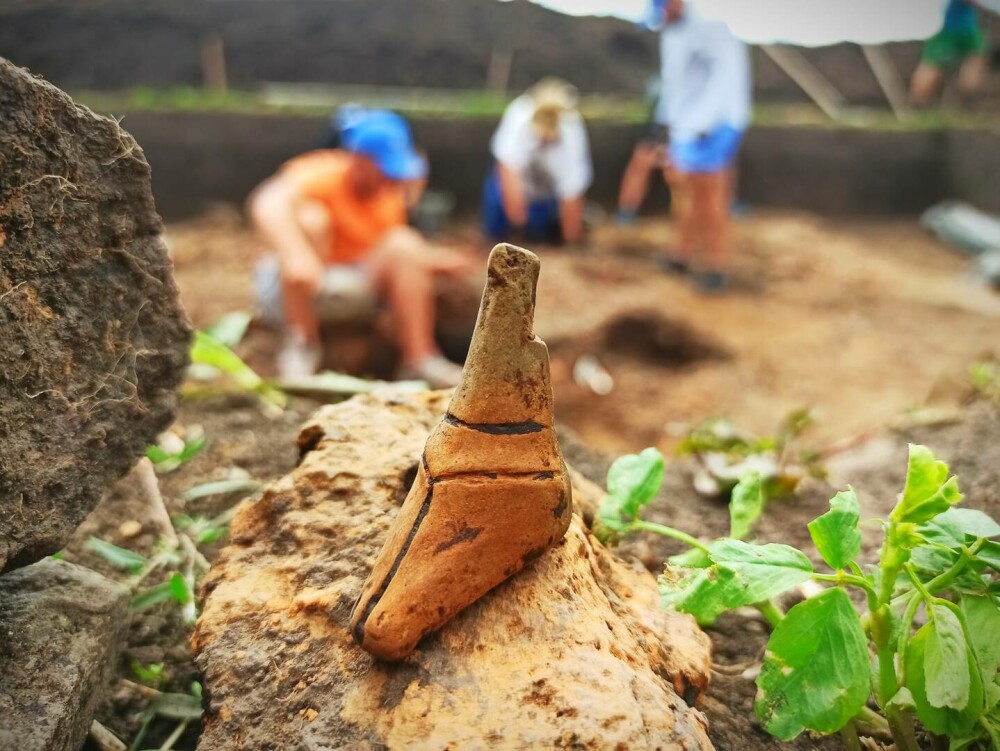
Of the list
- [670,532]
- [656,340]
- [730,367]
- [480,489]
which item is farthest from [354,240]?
[480,489]

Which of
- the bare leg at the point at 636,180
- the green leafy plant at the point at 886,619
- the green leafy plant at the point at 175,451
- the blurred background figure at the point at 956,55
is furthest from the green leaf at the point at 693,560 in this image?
the blurred background figure at the point at 956,55

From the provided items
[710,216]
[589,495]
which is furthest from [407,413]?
[710,216]

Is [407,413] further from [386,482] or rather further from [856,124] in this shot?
[856,124]

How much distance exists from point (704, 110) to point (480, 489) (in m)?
4.33

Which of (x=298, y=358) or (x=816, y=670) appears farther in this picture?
(x=298, y=358)

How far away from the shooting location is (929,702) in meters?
0.91

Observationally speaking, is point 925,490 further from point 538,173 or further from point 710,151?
point 538,173

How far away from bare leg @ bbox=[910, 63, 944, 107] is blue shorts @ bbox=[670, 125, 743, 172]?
4.36 metres

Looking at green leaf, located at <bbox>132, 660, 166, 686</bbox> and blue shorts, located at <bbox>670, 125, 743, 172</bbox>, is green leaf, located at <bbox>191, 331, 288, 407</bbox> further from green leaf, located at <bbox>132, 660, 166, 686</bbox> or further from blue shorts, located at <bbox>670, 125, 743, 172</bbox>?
blue shorts, located at <bbox>670, 125, 743, 172</bbox>

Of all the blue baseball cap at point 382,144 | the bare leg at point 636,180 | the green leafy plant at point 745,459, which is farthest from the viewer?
the bare leg at point 636,180

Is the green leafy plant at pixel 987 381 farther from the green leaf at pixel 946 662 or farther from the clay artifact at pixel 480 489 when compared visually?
the clay artifact at pixel 480 489

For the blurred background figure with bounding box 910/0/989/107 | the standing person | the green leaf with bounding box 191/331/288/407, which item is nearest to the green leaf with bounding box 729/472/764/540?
the green leaf with bounding box 191/331/288/407

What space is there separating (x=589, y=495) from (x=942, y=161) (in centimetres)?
661

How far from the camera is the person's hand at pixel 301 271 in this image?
3223 millimetres
